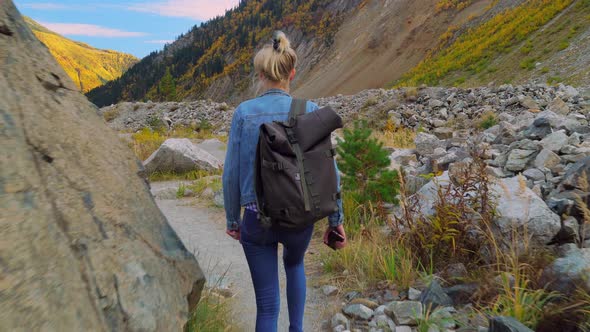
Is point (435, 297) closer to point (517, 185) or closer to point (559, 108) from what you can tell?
point (517, 185)

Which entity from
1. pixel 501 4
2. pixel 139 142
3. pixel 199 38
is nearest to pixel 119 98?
pixel 199 38

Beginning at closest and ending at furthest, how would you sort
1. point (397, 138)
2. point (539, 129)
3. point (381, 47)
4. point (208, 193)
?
point (539, 129), point (208, 193), point (397, 138), point (381, 47)

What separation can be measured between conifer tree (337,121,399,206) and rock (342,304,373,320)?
200 cm

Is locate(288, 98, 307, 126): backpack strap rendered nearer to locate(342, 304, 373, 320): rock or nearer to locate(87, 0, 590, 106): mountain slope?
locate(87, 0, 590, 106): mountain slope

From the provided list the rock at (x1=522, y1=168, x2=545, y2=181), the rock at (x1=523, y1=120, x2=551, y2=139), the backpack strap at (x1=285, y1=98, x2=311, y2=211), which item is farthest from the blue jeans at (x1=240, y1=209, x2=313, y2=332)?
the rock at (x1=523, y1=120, x2=551, y2=139)

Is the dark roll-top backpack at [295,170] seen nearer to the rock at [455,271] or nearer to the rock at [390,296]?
the rock at [390,296]

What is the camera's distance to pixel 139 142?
12867 millimetres

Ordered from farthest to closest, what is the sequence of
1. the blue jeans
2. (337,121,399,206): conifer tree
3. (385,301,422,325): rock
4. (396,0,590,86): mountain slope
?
(396,0,590,86): mountain slope → (337,121,399,206): conifer tree → (385,301,422,325): rock → the blue jeans

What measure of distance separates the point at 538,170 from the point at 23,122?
5223 mm

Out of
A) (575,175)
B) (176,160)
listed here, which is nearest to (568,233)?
(575,175)

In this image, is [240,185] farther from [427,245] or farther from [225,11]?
[225,11]

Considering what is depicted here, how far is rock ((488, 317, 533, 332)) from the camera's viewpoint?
2.13 metres

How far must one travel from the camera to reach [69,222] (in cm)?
166

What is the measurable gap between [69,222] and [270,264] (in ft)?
3.55
